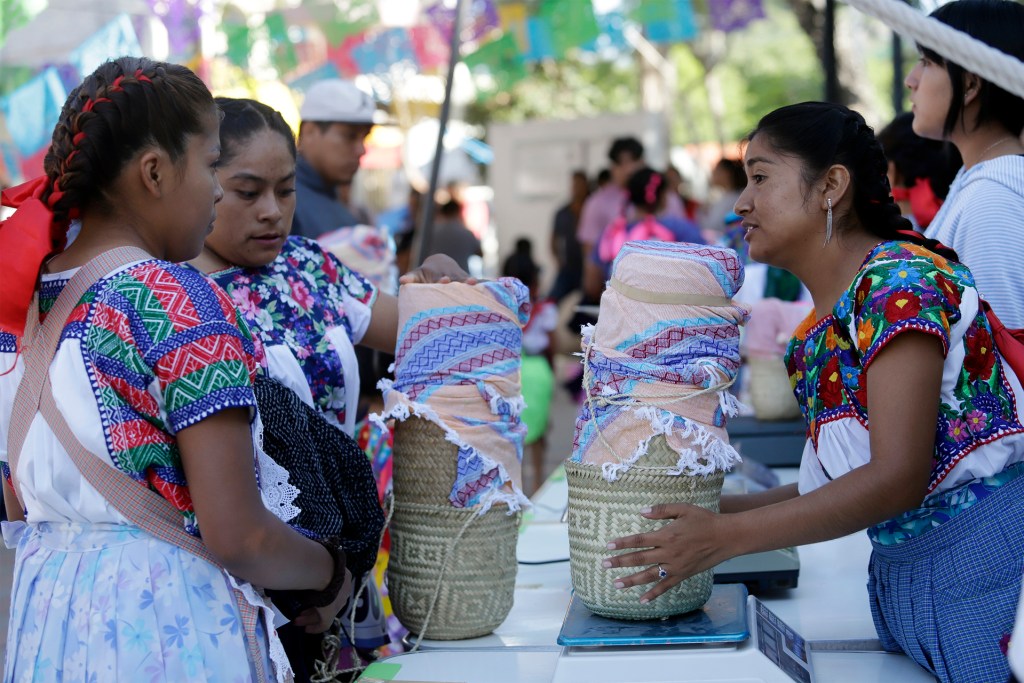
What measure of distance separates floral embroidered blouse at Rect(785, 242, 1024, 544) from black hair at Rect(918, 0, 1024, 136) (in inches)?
23.7

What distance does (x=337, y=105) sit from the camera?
3.88m

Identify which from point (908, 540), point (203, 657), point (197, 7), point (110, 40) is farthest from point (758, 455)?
point (197, 7)

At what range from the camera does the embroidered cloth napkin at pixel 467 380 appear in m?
1.77

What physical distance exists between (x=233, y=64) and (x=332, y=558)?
22.8 feet

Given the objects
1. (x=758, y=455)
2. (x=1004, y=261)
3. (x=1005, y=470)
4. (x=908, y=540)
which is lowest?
Answer: (x=758, y=455)

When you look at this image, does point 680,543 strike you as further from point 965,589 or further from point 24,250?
point 24,250

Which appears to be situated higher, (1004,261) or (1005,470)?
(1004,261)

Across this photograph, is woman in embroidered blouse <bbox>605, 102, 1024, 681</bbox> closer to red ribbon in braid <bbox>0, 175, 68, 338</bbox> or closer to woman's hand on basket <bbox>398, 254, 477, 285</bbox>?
woman's hand on basket <bbox>398, 254, 477, 285</bbox>

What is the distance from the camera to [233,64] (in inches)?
312

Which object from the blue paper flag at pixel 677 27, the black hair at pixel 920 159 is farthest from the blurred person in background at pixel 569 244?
the black hair at pixel 920 159

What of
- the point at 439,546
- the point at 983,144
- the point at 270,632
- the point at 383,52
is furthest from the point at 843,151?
the point at 383,52

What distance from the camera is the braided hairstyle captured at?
1.43m

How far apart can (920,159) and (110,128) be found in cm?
231

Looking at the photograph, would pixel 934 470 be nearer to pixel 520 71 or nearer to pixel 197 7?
pixel 197 7
